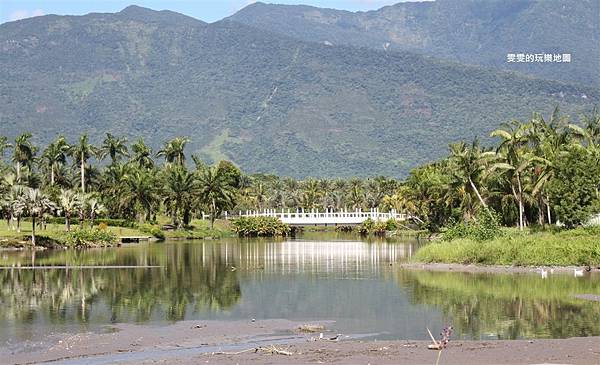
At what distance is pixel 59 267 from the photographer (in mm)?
65250

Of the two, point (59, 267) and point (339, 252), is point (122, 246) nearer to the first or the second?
point (339, 252)

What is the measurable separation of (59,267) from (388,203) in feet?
358

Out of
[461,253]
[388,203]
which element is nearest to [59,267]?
[461,253]

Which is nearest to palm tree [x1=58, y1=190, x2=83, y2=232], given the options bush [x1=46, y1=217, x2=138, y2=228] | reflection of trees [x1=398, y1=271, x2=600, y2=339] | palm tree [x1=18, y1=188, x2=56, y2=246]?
palm tree [x1=18, y1=188, x2=56, y2=246]

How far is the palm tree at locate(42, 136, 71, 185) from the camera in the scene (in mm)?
138250

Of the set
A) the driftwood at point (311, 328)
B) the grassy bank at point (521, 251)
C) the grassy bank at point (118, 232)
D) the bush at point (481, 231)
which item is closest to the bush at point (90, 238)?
the grassy bank at point (118, 232)

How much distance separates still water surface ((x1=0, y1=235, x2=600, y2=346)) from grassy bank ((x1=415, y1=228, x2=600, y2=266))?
11.3 feet

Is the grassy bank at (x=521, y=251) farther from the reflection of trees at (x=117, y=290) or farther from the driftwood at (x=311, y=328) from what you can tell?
the driftwood at (x=311, y=328)

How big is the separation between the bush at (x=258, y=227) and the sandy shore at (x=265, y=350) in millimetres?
102801

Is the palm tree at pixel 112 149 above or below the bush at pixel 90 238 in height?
above

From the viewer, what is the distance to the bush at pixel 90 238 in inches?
3706

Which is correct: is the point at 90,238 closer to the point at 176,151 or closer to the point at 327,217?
the point at 327,217

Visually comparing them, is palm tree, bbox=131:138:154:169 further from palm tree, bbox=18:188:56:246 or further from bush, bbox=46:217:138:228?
palm tree, bbox=18:188:56:246

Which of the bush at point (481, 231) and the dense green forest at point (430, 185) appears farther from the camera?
the dense green forest at point (430, 185)
